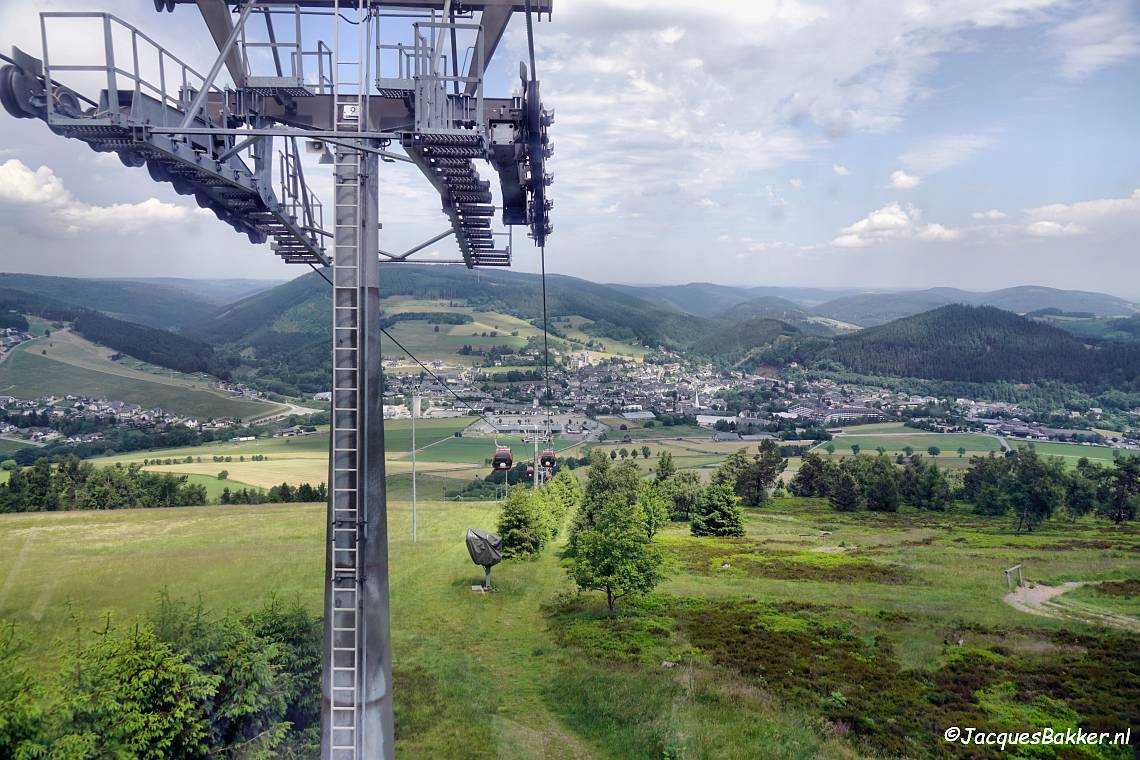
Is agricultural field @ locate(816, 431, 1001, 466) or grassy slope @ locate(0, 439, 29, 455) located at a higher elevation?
grassy slope @ locate(0, 439, 29, 455)

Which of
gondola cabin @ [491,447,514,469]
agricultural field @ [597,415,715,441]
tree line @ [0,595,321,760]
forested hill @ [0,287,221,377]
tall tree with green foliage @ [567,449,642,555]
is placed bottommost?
agricultural field @ [597,415,715,441]

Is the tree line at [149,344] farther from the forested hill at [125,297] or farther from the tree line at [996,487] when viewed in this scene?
the tree line at [996,487]

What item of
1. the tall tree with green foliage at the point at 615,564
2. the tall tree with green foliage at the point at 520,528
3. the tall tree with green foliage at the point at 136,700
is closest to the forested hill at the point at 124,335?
the tall tree with green foliage at the point at 520,528

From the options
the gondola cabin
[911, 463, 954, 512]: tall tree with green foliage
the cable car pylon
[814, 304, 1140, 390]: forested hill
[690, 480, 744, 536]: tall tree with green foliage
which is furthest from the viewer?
[814, 304, 1140, 390]: forested hill

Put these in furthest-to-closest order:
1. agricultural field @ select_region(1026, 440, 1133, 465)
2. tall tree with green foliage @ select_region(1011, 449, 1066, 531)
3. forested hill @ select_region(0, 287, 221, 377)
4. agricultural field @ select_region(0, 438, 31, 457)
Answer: agricultural field @ select_region(1026, 440, 1133, 465) → tall tree with green foliage @ select_region(1011, 449, 1066, 531) → forested hill @ select_region(0, 287, 221, 377) → agricultural field @ select_region(0, 438, 31, 457)

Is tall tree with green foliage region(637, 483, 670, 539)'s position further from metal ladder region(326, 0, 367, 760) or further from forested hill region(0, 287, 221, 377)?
forested hill region(0, 287, 221, 377)

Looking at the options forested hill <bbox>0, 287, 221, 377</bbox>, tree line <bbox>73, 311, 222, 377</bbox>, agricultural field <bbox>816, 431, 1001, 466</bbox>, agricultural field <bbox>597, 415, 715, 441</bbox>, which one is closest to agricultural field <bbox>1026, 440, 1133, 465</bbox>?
agricultural field <bbox>816, 431, 1001, 466</bbox>

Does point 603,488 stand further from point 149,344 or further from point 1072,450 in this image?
point 1072,450
